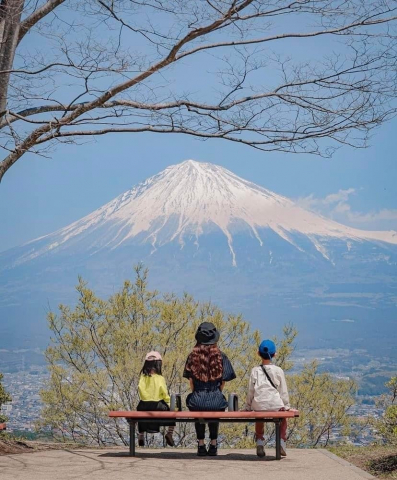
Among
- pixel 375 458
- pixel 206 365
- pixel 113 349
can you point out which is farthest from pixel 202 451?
pixel 113 349

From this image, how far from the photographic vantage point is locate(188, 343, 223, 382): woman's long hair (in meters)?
9.28

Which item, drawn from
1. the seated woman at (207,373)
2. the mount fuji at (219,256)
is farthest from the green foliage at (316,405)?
the mount fuji at (219,256)

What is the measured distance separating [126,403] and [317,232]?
5305 inches

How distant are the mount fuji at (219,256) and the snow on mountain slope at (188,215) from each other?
20 cm

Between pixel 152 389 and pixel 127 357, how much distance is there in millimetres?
6293

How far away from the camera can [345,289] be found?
124312mm

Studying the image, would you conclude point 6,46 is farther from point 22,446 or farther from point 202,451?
point 202,451

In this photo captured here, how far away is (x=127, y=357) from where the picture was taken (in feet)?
52.0

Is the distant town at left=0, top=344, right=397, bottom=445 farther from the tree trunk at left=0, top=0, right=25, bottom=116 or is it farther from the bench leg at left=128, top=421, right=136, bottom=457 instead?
the tree trunk at left=0, top=0, right=25, bottom=116

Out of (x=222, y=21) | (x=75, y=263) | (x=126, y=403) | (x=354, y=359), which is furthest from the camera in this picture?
(x=75, y=263)

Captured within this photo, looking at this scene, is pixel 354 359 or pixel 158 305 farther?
pixel 354 359

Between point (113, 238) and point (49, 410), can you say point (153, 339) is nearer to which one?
point (49, 410)

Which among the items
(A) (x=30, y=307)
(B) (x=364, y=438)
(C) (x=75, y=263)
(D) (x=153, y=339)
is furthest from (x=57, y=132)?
(C) (x=75, y=263)

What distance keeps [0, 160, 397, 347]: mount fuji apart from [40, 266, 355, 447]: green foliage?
77.6 m
